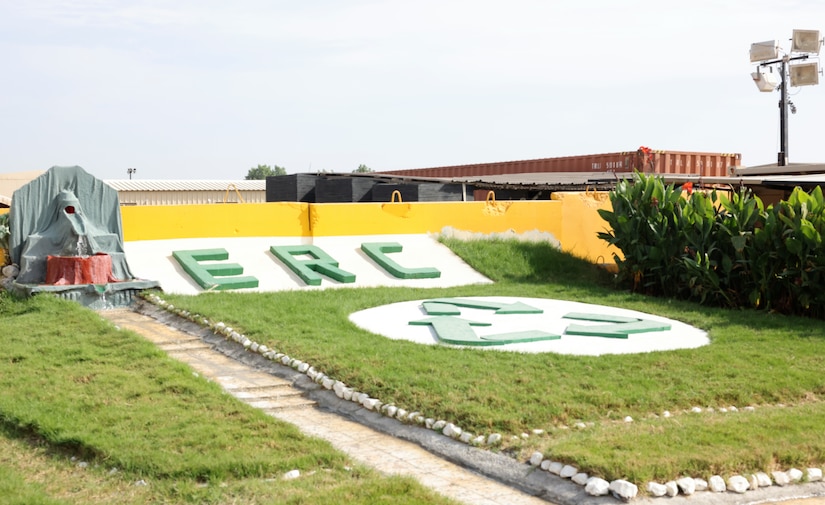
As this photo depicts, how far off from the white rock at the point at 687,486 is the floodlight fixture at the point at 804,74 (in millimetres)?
20541

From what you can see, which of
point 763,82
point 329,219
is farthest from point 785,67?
point 329,219

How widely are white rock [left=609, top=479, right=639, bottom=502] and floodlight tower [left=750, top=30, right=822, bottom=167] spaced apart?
19.7 m

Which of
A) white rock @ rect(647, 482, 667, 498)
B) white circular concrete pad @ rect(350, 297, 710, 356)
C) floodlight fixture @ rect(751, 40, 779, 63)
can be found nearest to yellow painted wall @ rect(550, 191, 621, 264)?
white circular concrete pad @ rect(350, 297, 710, 356)

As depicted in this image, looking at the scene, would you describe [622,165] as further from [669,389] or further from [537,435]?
[537,435]

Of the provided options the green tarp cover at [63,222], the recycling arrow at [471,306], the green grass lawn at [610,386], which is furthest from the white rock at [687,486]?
the green tarp cover at [63,222]

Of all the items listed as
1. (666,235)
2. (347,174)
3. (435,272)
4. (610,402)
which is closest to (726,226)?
(666,235)

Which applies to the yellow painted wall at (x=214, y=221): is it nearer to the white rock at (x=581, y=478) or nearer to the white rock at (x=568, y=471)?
the white rock at (x=568, y=471)

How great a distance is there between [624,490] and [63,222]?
10597mm

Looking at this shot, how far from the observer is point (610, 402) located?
27.0 feet

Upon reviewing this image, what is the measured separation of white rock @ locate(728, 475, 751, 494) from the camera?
6367 millimetres

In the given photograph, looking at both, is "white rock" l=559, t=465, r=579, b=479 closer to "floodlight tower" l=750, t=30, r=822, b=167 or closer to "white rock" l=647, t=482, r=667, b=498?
"white rock" l=647, t=482, r=667, b=498

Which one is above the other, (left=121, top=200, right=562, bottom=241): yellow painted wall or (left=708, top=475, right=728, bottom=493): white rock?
(left=121, top=200, right=562, bottom=241): yellow painted wall

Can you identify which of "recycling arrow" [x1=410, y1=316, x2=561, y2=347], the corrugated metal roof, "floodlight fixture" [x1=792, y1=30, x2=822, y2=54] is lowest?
"recycling arrow" [x1=410, y1=316, x2=561, y2=347]

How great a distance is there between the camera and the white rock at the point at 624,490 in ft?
20.0
